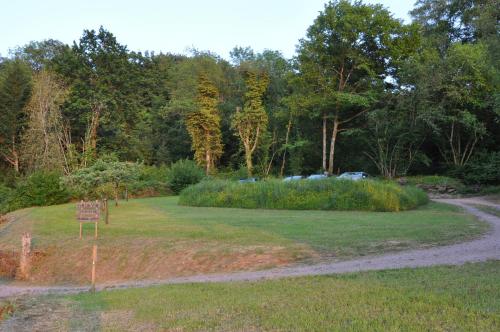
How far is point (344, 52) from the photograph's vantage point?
40.7 m

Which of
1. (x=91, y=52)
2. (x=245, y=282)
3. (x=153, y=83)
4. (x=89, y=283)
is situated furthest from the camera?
(x=153, y=83)

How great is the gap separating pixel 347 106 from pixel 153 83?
30139 mm

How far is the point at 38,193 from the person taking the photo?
32.8 metres

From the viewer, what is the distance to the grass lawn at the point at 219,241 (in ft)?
42.2

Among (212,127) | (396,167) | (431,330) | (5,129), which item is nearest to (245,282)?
(431,330)

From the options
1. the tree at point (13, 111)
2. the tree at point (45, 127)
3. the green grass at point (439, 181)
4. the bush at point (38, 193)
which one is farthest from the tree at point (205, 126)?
the green grass at point (439, 181)

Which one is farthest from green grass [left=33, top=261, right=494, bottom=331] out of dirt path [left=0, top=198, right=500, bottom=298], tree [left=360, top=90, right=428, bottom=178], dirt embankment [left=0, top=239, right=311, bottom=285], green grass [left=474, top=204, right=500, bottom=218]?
tree [left=360, top=90, right=428, bottom=178]

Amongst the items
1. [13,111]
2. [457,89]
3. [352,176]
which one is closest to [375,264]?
[352,176]

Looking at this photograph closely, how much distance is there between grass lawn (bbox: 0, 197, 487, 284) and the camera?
1286cm

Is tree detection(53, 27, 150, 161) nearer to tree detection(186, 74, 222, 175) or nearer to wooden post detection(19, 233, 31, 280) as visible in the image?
tree detection(186, 74, 222, 175)

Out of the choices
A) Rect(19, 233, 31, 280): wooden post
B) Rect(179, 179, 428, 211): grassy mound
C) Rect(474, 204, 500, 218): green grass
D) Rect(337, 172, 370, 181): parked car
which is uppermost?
Rect(337, 172, 370, 181): parked car

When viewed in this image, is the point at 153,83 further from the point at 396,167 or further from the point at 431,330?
the point at 431,330

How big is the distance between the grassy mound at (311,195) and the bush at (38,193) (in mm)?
10790

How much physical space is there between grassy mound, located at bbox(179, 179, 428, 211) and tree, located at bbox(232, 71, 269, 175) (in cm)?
1981
